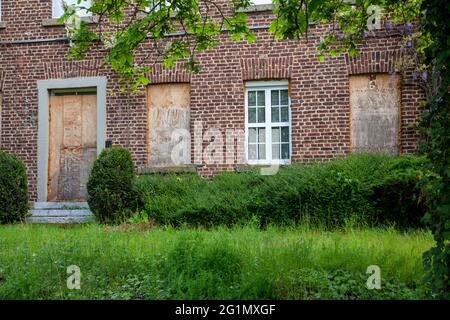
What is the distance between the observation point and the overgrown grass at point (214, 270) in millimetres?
4945

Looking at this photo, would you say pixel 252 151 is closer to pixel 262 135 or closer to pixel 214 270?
pixel 262 135

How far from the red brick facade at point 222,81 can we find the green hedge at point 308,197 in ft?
4.65

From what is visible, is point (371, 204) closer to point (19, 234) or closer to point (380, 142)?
point (380, 142)

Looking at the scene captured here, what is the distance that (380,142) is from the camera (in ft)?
38.5

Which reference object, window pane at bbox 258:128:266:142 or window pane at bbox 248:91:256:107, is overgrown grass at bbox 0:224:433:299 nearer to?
window pane at bbox 258:128:266:142

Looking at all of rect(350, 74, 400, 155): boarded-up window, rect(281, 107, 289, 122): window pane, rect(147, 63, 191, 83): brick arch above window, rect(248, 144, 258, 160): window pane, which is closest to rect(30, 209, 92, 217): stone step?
rect(147, 63, 191, 83): brick arch above window

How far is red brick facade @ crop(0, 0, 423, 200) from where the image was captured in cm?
1183

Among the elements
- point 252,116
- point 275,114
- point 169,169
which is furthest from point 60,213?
point 275,114

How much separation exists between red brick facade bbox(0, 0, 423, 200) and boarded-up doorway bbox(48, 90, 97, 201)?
1.48 ft

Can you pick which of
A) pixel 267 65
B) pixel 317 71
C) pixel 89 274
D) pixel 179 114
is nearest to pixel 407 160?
pixel 317 71

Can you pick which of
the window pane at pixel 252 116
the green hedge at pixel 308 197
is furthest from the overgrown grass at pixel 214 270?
the window pane at pixel 252 116

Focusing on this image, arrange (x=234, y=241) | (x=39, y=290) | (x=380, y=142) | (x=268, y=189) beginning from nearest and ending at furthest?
(x=39, y=290) → (x=234, y=241) → (x=268, y=189) → (x=380, y=142)

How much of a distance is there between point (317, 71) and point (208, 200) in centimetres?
406

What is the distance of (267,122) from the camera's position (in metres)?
12.5
